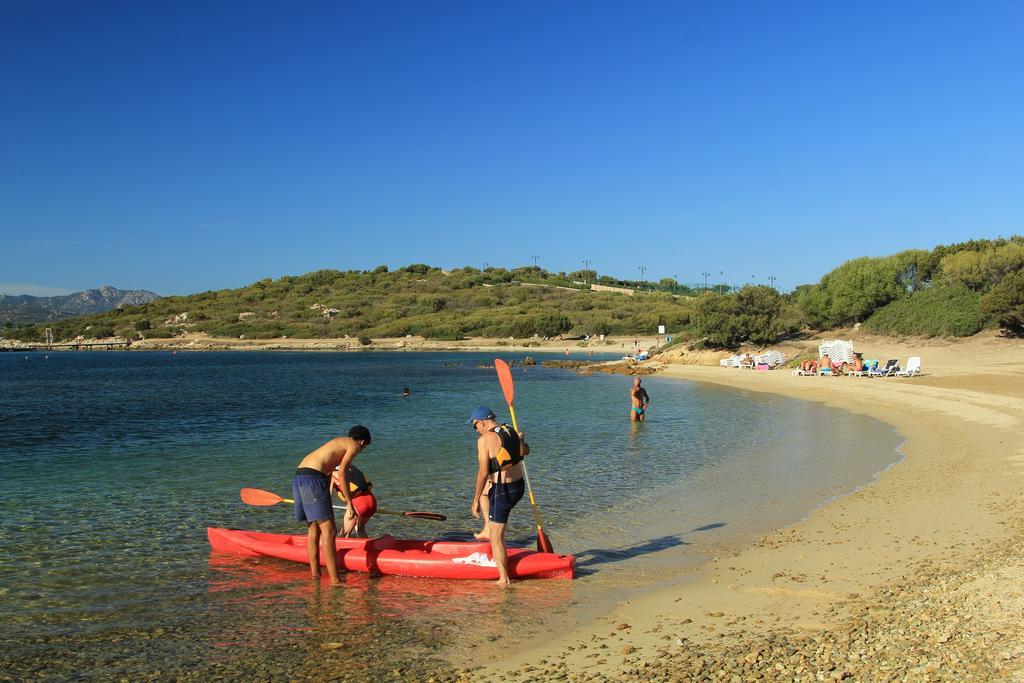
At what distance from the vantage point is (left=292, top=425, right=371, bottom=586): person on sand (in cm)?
791

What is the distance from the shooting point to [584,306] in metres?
122

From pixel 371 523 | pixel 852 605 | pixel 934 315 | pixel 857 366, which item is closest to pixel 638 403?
pixel 371 523

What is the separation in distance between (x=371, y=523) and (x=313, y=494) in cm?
299

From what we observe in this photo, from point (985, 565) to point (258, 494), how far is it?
8373mm

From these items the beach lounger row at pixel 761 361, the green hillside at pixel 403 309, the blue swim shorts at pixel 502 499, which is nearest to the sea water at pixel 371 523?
the blue swim shorts at pixel 502 499

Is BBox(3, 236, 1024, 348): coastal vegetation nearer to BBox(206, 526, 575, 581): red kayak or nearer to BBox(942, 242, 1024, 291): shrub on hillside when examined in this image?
BBox(942, 242, 1024, 291): shrub on hillside

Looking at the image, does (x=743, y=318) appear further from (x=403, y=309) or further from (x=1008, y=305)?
(x=403, y=309)

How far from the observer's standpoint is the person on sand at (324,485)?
7914 millimetres

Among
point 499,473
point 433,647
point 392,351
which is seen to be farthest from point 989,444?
point 392,351

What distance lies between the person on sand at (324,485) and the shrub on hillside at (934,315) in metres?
43.9

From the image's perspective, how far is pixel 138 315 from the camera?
152 metres

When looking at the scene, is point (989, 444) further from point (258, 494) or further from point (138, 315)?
point (138, 315)

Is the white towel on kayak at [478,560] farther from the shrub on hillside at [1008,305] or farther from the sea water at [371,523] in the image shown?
the shrub on hillside at [1008,305]

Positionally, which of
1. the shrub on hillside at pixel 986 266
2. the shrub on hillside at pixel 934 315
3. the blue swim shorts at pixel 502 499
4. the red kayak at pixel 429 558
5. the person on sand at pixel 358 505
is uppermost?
the shrub on hillside at pixel 986 266
